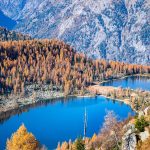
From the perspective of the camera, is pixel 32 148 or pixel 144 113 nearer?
pixel 144 113

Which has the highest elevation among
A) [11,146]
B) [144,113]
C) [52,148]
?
[144,113]

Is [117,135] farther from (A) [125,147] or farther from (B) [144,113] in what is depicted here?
(A) [125,147]

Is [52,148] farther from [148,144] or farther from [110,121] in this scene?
[148,144]

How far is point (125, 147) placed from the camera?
7638 centimetres

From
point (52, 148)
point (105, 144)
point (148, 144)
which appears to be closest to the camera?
point (148, 144)

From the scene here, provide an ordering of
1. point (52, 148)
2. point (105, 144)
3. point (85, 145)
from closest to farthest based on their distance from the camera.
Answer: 1. point (105, 144)
2. point (85, 145)
3. point (52, 148)

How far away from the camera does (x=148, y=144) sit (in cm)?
7144

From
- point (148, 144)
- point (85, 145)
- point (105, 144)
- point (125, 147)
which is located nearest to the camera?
point (148, 144)

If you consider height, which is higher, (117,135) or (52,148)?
(117,135)

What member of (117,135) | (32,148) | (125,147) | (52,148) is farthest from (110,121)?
(52,148)

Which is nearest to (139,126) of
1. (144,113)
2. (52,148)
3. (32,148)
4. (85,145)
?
(144,113)

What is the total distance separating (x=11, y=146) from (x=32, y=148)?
811 centimetres

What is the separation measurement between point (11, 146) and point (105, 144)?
5077cm

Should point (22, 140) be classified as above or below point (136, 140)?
below
